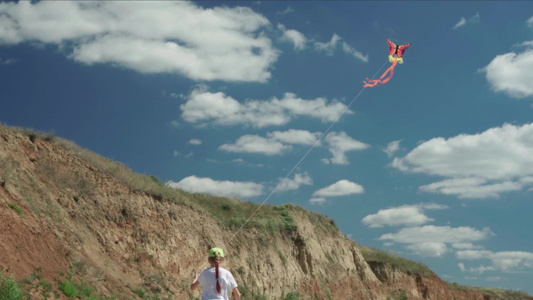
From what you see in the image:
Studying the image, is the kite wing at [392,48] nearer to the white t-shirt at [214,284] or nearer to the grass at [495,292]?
the white t-shirt at [214,284]

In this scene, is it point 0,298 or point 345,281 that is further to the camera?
point 345,281

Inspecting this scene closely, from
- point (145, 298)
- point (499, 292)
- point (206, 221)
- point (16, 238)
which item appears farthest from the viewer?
point (499, 292)

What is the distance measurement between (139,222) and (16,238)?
8028 millimetres

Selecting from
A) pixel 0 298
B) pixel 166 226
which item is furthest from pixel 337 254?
pixel 0 298

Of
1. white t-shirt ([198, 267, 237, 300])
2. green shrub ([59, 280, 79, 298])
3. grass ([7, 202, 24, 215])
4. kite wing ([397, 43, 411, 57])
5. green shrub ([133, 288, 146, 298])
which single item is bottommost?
white t-shirt ([198, 267, 237, 300])

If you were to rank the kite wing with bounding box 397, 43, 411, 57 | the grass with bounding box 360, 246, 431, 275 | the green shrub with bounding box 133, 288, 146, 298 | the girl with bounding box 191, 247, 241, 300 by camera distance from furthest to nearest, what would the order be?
the grass with bounding box 360, 246, 431, 275, the kite wing with bounding box 397, 43, 411, 57, the green shrub with bounding box 133, 288, 146, 298, the girl with bounding box 191, 247, 241, 300

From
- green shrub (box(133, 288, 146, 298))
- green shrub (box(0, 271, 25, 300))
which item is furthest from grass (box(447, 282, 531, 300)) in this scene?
green shrub (box(0, 271, 25, 300))

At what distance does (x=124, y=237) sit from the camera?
76.3 ft

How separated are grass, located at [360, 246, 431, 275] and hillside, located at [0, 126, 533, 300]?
340 inches

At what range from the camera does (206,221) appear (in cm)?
2984

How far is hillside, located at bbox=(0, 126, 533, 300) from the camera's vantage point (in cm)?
1738

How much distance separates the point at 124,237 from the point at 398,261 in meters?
33.3

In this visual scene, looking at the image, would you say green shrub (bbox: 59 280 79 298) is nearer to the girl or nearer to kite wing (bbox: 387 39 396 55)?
the girl

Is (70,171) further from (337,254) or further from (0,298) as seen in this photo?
(337,254)
